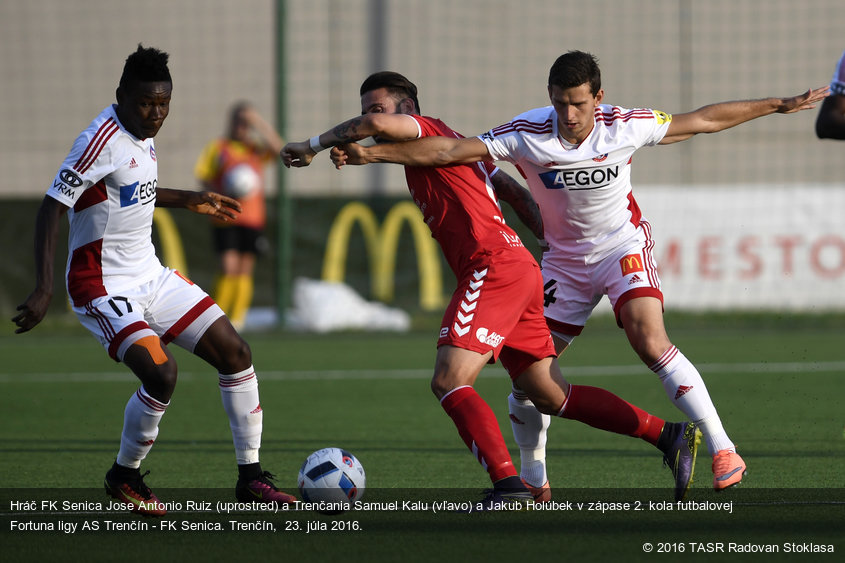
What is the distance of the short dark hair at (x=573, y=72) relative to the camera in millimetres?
5055

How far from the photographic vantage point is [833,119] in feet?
17.9

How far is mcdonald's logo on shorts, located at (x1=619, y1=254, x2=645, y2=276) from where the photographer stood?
18.1 ft

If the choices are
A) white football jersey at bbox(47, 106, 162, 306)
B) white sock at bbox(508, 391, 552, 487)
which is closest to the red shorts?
white sock at bbox(508, 391, 552, 487)

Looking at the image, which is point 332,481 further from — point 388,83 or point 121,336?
point 388,83

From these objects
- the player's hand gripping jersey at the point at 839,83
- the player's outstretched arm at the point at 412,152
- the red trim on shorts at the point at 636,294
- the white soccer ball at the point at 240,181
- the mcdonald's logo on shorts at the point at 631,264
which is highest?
the player's hand gripping jersey at the point at 839,83

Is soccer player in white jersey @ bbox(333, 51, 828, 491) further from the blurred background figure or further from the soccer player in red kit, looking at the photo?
the blurred background figure

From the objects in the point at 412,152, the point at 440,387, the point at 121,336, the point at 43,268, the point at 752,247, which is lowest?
the point at 752,247

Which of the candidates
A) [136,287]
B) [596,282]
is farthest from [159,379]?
[596,282]

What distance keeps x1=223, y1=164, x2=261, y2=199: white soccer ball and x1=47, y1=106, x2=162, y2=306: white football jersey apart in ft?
28.4

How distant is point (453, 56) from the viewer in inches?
763

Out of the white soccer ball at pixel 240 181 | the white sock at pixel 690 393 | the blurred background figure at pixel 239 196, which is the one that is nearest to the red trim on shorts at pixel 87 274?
the white sock at pixel 690 393

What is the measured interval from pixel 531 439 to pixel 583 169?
1259 mm

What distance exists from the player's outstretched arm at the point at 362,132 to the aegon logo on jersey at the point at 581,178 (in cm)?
76

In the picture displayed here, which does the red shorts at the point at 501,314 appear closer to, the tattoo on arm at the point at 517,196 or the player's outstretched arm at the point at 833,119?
the tattoo on arm at the point at 517,196
